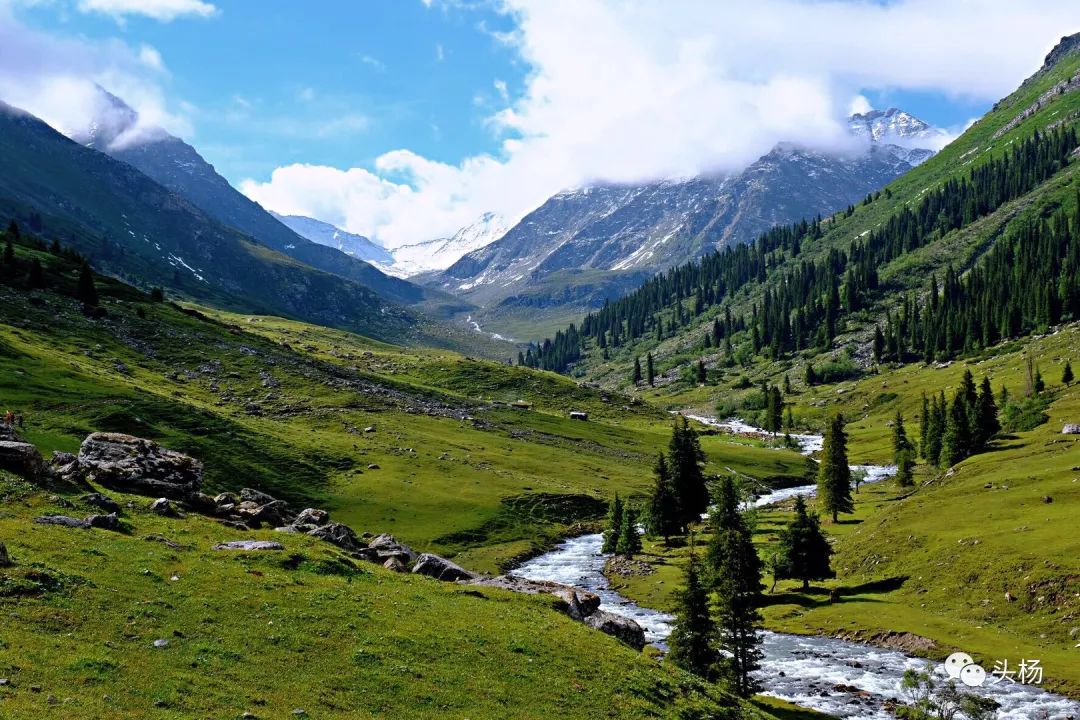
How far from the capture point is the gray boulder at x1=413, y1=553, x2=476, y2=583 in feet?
167

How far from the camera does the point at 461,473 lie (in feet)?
391

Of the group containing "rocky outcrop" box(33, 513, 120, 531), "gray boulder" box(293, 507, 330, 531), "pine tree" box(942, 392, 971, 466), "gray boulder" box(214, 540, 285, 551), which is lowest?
"gray boulder" box(293, 507, 330, 531)

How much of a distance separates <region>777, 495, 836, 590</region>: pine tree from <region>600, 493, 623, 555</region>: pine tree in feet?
78.7

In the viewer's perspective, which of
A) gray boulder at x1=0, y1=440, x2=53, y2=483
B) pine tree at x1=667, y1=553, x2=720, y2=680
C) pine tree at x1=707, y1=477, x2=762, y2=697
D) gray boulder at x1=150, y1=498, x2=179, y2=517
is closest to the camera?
gray boulder at x1=0, y1=440, x2=53, y2=483

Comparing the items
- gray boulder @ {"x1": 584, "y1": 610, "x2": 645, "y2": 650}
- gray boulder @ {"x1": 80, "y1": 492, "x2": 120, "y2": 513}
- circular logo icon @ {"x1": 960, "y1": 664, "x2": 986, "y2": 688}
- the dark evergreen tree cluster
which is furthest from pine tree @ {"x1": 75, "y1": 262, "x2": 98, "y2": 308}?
the dark evergreen tree cluster

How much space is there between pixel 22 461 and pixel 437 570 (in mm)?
26160

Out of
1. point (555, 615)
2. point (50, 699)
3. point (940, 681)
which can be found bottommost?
→ point (940, 681)

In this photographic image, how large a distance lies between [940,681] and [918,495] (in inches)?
1958

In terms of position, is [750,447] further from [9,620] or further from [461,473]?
[9,620]

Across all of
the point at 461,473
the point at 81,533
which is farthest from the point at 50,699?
the point at 461,473

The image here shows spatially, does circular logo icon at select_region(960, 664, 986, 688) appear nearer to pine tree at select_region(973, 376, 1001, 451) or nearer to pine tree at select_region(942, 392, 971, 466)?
pine tree at select_region(942, 392, 971, 466)

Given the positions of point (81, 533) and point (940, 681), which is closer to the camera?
point (81, 533)

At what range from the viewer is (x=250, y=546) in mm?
42188

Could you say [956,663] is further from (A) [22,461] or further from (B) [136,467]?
(A) [22,461]
